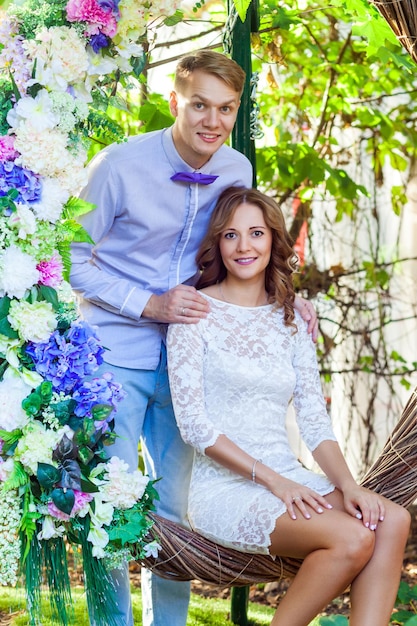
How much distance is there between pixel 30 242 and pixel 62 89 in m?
0.32

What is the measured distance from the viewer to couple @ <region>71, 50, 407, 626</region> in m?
2.27

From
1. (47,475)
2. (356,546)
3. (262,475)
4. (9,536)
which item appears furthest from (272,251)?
(9,536)

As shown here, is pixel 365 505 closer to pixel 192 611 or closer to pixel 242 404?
pixel 242 404

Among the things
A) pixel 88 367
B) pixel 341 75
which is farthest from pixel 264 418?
pixel 341 75

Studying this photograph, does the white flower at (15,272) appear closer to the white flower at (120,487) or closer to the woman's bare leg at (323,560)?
the white flower at (120,487)

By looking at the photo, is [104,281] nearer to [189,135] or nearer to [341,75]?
[189,135]

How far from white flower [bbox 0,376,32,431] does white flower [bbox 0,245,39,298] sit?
6.9 inches

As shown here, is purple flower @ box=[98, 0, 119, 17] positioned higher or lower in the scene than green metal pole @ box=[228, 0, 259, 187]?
lower

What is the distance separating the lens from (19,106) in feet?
6.31

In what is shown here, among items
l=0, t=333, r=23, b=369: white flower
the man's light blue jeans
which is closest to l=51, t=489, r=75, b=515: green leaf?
l=0, t=333, r=23, b=369: white flower

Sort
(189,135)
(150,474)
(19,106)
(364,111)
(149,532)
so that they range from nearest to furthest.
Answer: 1. (19,106)
2. (149,532)
3. (189,135)
4. (150,474)
5. (364,111)

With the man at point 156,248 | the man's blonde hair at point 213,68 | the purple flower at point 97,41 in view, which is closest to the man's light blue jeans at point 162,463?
the man at point 156,248

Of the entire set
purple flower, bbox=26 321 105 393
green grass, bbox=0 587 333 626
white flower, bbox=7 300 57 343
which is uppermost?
white flower, bbox=7 300 57 343

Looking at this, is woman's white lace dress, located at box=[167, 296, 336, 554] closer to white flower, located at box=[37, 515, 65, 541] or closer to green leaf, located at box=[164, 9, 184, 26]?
white flower, located at box=[37, 515, 65, 541]
